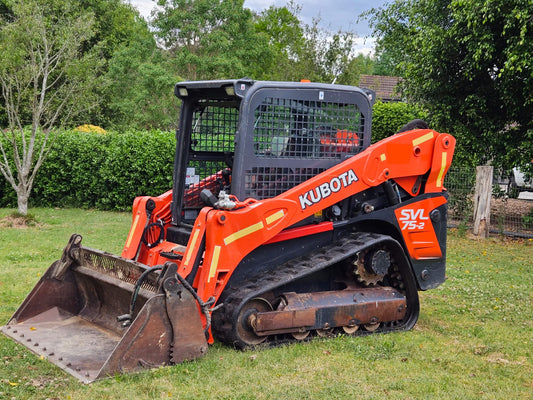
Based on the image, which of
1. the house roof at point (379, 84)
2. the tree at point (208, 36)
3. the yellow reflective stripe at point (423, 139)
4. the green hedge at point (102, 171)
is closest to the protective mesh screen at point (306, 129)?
the yellow reflective stripe at point (423, 139)

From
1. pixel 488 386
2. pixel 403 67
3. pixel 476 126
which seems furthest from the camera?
pixel 403 67

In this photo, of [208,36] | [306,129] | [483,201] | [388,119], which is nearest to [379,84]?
[208,36]

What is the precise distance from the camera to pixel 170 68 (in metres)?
34.2

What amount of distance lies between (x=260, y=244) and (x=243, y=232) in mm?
255

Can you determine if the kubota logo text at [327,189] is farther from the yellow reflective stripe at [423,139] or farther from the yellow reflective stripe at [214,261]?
the yellow reflective stripe at [214,261]

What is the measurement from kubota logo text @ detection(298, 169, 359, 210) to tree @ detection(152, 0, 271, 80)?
2725 cm

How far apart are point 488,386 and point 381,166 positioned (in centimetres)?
239

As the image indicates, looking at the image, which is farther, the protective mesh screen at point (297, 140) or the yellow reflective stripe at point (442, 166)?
the yellow reflective stripe at point (442, 166)

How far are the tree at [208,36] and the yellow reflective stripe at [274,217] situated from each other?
27695 mm

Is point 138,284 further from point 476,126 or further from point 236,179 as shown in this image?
point 476,126

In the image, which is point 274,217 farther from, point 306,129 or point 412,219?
point 412,219

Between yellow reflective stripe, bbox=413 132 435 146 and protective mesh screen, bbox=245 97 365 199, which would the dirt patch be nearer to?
protective mesh screen, bbox=245 97 365 199

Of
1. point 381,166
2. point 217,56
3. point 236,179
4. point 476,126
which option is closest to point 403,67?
point 476,126

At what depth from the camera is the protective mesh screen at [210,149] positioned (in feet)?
23.8
